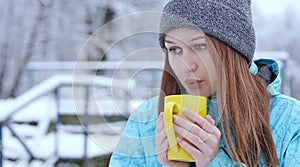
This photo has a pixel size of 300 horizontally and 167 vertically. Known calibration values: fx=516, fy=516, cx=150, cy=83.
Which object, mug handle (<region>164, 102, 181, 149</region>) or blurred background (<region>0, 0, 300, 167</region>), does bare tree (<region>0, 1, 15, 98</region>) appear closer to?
A: blurred background (<region>0, 0, 300, 167</region>)

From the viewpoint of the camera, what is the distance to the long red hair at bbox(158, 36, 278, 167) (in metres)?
0.84

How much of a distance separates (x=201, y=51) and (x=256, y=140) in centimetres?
18

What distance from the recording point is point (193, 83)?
0.79 meters

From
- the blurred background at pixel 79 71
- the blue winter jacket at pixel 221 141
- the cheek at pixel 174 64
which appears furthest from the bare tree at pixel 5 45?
the cheek at pixel 174 64

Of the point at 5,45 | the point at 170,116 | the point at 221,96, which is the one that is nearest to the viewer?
the point at 170,116

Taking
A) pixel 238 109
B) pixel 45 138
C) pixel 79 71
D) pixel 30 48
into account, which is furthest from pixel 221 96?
pixel 30 48

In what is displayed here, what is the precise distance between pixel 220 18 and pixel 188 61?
140 millimetres

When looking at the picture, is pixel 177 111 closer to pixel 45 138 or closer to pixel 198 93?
pixel 198 93

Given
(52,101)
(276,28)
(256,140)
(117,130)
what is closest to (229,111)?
(256,140)

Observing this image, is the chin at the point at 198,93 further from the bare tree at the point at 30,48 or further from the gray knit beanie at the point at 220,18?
the bare tree at the point at 30,48

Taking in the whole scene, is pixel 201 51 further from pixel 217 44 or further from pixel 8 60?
pixel 8 60

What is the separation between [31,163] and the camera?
11.0ft

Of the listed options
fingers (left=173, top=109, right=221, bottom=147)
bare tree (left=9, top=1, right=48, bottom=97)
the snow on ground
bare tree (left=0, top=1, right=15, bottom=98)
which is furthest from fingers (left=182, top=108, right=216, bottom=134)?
bare tree (left=0, top=1, right=15, bottom=98)

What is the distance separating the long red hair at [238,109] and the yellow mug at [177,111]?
0.28 ft
